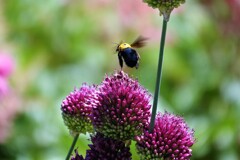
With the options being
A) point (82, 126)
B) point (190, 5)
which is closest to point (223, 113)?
point (190, 5)

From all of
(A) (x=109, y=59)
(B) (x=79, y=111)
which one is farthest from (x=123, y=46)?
(A) (x=109, y=59)

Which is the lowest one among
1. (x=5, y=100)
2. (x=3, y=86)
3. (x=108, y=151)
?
(x=108, y=151)

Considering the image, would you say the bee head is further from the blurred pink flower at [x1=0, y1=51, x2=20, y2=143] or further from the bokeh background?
the bokeh background

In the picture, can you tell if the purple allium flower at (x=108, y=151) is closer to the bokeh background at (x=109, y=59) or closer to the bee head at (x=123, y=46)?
the bee head at (x=123, y=46)

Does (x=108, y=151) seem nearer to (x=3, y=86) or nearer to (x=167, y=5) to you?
(x=167, y=5)

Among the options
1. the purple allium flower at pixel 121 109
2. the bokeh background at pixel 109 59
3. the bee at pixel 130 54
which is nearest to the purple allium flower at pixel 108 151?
the purple allium flower at pixel 121 109

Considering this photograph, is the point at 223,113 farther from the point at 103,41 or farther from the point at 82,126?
the point at 82,126

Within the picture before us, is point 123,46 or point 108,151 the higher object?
point 123,46
